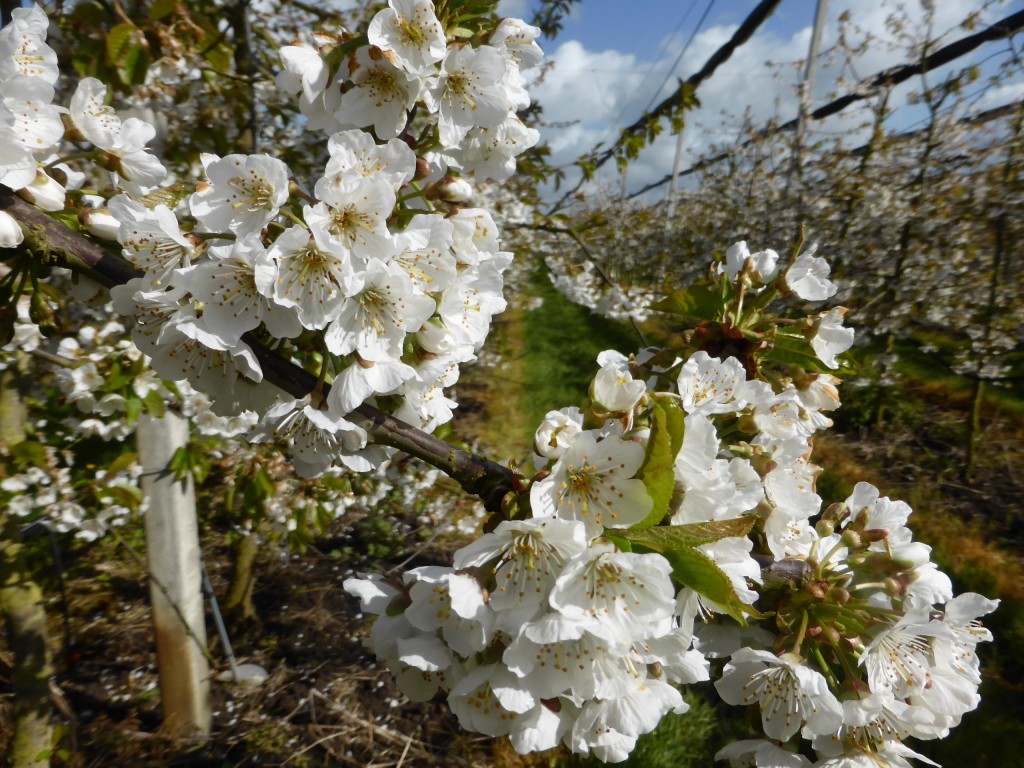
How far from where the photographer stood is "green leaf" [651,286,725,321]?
1.32 m

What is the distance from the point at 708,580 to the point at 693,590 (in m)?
0.07

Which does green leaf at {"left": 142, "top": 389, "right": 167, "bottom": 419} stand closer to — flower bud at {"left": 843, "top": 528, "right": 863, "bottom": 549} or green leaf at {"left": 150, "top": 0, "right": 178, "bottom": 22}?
green leaf at {"left": 150, "top": 0, "right": 178, "bottom": 22}

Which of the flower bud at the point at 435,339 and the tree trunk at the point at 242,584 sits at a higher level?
the flower bud at the point at 435,339

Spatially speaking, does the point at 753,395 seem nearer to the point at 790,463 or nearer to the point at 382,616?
the point at 790,463

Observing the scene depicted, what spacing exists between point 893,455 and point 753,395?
20.6 ft

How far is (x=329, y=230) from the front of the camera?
2.77ft

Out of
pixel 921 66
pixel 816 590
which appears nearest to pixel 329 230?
pixel 816 590

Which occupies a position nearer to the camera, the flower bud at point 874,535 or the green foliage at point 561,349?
the flower bud at point 874,535

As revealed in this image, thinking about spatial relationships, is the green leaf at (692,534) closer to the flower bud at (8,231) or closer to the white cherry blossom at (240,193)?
the white cherry blossom at (240,193)

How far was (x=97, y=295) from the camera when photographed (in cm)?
104

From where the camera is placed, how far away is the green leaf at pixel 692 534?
76cm

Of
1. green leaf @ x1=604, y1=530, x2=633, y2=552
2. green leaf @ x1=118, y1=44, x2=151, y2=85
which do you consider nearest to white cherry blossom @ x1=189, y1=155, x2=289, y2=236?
green leaf @ x1=604, y1=530, x2=633, y2=552

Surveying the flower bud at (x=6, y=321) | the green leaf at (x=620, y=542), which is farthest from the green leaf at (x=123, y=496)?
the green leaf at (x=620, y=542)

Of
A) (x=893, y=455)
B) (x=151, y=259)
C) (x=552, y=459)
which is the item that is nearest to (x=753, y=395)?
(x=552, y=459)
